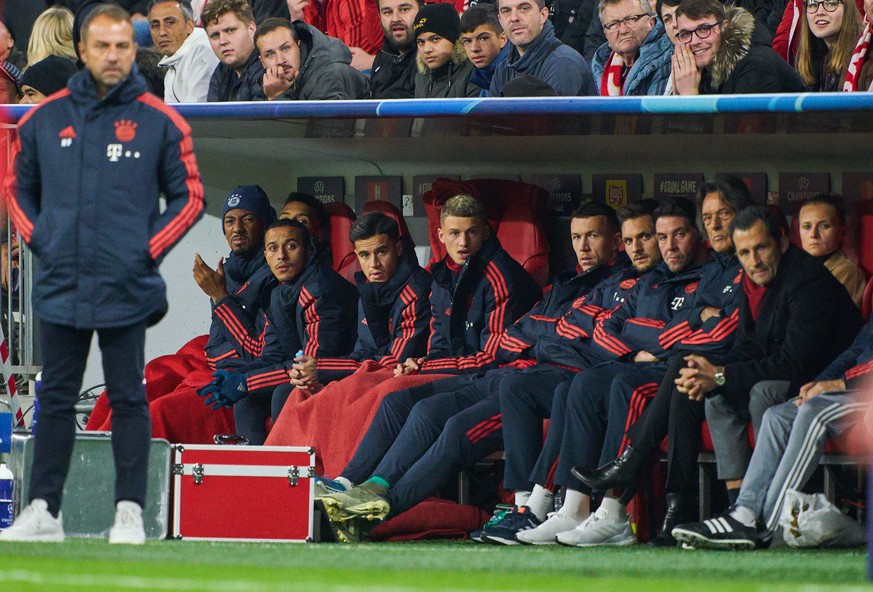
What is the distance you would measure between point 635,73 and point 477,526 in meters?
2.55

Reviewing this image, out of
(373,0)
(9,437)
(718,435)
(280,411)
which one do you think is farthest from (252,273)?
(718,435)

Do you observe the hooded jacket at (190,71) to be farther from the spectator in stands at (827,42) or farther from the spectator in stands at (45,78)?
the spectator in stands at (827,42)

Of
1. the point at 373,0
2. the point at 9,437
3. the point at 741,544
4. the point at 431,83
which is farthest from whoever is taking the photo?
the point at 373,0

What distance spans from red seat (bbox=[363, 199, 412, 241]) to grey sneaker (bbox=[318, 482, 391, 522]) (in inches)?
85.1

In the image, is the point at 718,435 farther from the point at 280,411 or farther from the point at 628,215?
the point at 280,411

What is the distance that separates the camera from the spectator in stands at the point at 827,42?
7.97 meters

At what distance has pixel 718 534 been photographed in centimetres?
644

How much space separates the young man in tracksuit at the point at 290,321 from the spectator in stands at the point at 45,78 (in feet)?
5.27

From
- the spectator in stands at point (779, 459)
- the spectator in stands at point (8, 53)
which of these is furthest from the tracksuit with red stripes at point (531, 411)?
the spectator in stands at point (8, 53)

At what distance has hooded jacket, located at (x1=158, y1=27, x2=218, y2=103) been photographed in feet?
31.9

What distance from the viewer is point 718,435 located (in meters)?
6.90

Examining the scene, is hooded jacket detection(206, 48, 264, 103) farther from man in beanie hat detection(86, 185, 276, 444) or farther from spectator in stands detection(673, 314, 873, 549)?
spectator in stands detection(673, 314, 873, 549)

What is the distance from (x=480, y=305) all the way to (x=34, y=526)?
3377mm

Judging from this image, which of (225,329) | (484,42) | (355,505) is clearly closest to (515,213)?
(484,42)
